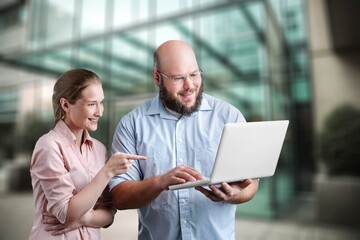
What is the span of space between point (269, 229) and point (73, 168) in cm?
369

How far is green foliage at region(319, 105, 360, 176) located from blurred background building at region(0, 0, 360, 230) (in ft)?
0.43

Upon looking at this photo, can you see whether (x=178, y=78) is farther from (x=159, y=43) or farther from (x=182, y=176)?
(x=159, y=43)

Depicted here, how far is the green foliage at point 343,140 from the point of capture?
13.3ft

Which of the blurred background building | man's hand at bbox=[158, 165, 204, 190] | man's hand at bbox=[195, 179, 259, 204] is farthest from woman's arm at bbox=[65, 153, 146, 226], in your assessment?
the blurred background building

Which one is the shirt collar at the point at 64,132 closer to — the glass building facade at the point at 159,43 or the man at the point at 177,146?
the man at the point at 177,146

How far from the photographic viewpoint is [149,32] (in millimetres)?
5359

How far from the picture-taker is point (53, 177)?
1144 millimetres

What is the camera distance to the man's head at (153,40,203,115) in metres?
1.42

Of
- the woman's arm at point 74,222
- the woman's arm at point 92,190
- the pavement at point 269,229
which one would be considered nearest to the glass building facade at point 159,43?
the pavement at point 269,229

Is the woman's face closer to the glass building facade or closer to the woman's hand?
the woman's hand

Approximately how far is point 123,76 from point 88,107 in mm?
4246

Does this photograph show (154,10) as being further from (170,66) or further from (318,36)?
(170,66)

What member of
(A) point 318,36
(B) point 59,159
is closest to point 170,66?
(B) point 59,159

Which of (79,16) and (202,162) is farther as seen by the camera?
(79,16)
